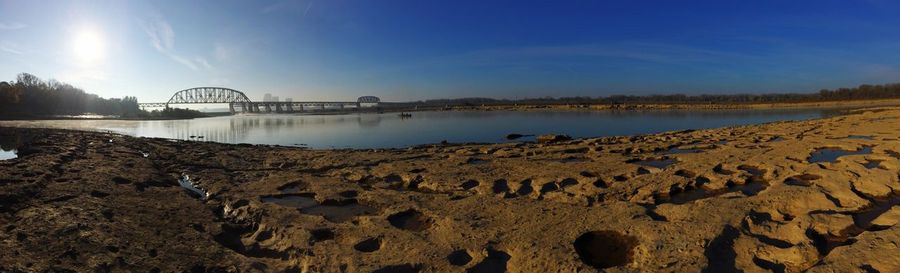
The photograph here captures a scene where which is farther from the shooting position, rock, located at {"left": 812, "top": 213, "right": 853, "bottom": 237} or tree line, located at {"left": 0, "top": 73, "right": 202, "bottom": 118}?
tree line, located at {"left": 0, "top": 73, "right": 202, "bottom": 118}

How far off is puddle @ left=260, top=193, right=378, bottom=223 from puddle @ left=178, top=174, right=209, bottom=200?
2.14 m

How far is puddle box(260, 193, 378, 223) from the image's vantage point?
899 cm

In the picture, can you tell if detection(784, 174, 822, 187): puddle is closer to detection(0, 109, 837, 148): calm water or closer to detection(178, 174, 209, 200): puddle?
detection(178, 174, 209, 200): puddle

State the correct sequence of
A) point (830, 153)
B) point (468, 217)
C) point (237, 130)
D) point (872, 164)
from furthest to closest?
point (237, 130)
point (830, 153)
point (872, 164)
point (468, 217)

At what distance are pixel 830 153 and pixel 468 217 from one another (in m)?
15.1

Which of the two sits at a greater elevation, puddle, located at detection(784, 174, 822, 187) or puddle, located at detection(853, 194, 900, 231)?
puddle, located at detection(784, 174, 822, 187)

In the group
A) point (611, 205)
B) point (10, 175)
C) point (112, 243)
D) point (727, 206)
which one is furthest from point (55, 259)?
point (727, 206)

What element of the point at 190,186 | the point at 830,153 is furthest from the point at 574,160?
the point at 190,186

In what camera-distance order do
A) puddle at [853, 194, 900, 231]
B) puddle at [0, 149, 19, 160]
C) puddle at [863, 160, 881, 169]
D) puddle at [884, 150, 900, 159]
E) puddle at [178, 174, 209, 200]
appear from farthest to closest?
puddle at [0, 149, 19, 160], puddle at [884, 150, 900, 159], puddle at [863, 160, 881, 169], puddle at [178, 174, 209, 200], puddle at [853, 194, 900, 231]

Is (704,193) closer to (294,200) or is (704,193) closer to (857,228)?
(857,228)

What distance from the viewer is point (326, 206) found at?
982cm

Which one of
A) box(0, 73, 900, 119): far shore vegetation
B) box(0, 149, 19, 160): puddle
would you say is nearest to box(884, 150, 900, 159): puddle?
box(0, 149, 19, 160): puddle

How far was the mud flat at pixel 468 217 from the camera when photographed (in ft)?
19.5

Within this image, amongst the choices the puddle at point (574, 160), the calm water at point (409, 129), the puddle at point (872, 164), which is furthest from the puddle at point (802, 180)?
the calm water at point (409, 129)
